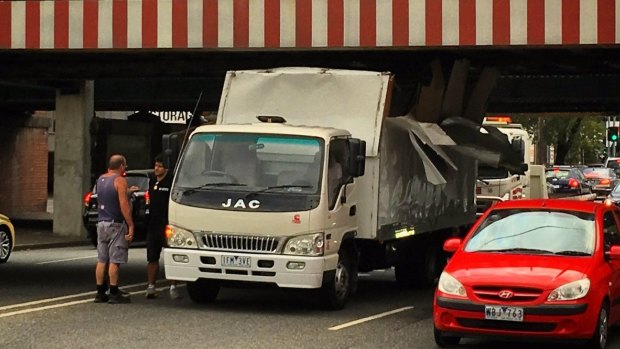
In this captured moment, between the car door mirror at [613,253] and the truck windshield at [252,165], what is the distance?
356cm

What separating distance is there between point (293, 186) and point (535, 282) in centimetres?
387

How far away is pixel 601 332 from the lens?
10539mm

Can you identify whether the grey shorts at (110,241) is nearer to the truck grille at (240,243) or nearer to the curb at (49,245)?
the truck grille at (240,243)

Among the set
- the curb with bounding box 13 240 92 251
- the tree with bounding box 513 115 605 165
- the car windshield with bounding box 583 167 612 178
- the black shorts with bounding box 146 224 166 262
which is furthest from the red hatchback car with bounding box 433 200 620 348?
the tree with bounding box 513 115 605 165

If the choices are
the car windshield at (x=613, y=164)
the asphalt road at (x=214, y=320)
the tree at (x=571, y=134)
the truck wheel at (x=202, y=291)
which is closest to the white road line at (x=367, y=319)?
the asphalt road at (x=214, y=320)

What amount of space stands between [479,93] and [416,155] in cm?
251

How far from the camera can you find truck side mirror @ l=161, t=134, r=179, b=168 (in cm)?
1398

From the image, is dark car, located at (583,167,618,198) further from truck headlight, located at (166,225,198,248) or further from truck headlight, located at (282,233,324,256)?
truck headlight, located at (166,225,198,248)

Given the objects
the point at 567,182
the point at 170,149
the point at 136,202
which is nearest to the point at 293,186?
the point at 170,149

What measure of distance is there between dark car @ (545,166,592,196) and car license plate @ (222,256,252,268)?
3012 cm

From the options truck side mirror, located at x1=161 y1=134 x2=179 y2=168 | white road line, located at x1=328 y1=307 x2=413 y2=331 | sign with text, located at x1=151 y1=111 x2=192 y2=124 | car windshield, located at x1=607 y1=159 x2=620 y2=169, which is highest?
sign with text, located at x1=151 y1=111 x2=192 y2=124

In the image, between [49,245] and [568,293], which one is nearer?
[568,293]

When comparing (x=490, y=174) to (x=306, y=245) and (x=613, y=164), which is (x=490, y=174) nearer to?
(x=306, y=245)

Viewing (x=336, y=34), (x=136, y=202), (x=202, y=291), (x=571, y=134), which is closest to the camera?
(x=202, y=291)
